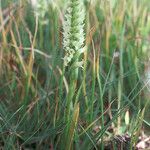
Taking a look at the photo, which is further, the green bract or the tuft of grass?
the tuft of grass

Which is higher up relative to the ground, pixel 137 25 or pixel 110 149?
pixel 137 25

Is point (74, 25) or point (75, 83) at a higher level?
point (74, 25)

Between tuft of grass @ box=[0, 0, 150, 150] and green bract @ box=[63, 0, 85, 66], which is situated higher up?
green bract @ box=[63, 0, 85, 66]

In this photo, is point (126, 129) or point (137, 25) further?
point (137, 25)

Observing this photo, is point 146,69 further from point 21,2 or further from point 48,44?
point 21,2

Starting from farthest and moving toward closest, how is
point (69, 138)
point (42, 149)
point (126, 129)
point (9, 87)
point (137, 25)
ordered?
1. point (137, 25)
2. point (9, 87)
3. point (126, 129)
4. point (42, 149)
5. point (69, 138)

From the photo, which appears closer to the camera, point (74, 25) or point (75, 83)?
point (74, 25)

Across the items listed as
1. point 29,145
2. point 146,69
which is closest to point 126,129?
point 146,69

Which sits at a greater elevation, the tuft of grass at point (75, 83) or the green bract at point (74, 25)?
the green bract at point (74, 25)

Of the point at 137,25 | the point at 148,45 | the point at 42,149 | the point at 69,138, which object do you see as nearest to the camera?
the point at 69,138

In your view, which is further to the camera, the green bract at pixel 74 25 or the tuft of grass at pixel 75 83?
the tuft of grass at pixel 75 83

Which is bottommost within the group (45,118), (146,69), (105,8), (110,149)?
(110,149)
